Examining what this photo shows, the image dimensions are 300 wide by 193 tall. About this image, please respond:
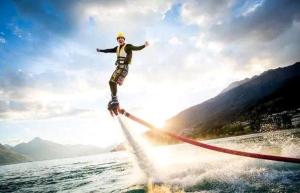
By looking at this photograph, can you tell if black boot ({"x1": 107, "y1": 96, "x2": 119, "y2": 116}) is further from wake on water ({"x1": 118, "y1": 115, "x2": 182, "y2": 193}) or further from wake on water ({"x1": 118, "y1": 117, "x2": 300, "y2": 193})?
wake on water ({"x1": 118, "y1": 117, "x2": 300, "y2": 193})

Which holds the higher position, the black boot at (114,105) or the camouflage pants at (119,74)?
the camouflage pants at (119,74)

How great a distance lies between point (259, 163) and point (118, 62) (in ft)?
64.8

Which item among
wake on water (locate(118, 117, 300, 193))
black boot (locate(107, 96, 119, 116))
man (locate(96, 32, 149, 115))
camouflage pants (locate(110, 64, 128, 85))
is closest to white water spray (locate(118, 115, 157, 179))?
wake on water (locate(118, 117, 300, 193))

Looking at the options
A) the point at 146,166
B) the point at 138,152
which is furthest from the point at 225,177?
the point at 138,152

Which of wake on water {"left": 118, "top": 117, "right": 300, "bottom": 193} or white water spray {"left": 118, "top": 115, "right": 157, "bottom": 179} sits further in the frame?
wake on water {"left": 118, "top": 117, "right": 300, "bottom": 193}

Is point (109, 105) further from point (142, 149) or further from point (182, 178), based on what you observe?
point (182, 178)

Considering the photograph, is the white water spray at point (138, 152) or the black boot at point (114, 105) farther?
the white water spray at point (138, 152)

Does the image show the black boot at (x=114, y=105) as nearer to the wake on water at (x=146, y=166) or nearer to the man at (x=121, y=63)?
the man at (x=121, y=63)

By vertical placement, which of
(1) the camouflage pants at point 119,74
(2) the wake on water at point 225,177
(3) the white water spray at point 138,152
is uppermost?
(1) the camouflage pants at point 119,74

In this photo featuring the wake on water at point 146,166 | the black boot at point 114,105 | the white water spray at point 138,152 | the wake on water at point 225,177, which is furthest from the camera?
the wake on water at point 225,177

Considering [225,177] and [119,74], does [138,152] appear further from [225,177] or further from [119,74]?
[225,177]

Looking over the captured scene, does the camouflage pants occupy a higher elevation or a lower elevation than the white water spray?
higher

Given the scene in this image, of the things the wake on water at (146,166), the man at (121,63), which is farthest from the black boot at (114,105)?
the wake on water at (146,166)

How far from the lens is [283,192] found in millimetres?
17219
